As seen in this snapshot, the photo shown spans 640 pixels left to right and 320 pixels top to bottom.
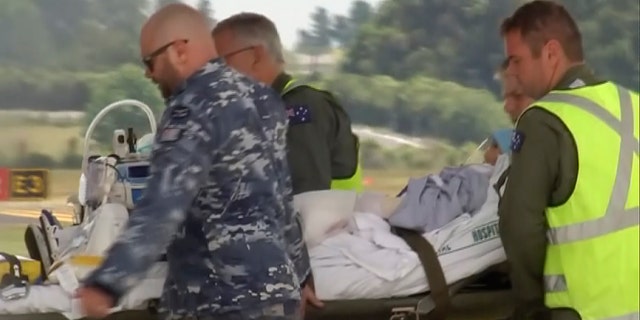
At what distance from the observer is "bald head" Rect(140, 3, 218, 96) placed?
245 cm

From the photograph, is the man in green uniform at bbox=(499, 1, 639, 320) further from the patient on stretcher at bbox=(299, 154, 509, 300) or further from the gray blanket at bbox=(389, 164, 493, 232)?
the gray blanket at bbox=(389, 164, 493, 232)

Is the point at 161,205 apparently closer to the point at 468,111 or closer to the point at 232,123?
the point at 232,123

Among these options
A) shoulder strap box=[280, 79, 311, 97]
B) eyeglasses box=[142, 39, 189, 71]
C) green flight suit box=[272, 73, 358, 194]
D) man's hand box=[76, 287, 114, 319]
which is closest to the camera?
man's hand box=[76, 287, 114, 319]

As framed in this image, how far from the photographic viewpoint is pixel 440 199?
3.36m

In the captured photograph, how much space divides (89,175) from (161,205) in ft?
3.86

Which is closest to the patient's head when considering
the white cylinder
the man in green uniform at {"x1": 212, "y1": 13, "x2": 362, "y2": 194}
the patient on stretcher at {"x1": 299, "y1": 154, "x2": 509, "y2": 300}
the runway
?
the patient on stretcher at {"x1": 299, "y1": 154, "x2": 509, "y2": 300}

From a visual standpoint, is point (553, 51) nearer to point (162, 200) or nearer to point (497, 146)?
point (497, 146)

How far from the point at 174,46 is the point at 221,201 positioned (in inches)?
13.1

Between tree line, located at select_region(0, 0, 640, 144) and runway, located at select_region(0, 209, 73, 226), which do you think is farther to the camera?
tree line, located at select_region(0, 0, 640, 144)

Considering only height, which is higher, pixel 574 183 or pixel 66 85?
pixel 66 85

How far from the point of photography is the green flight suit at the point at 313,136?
10.7 feet

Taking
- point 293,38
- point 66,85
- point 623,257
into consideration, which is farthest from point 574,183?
point 66,85

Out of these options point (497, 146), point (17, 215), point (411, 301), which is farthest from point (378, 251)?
point (17, 215)

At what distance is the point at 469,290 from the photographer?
130 inches
